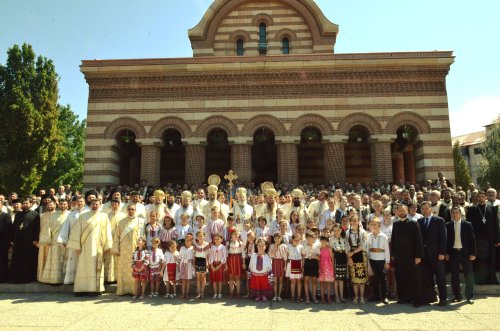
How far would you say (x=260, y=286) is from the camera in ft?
26.1

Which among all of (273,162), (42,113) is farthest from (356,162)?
(42,113)

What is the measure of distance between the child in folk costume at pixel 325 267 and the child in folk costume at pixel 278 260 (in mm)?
822

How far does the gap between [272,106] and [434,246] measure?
13008mm

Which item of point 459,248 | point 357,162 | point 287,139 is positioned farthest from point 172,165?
point 459,248

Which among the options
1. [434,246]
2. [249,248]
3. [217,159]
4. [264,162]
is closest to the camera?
[434,246]

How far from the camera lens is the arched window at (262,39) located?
82.2 feet

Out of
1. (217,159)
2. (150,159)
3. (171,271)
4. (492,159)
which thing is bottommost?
(171,271)

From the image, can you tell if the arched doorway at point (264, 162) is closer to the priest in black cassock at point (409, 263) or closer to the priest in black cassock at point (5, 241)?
the priest in black cassock at point (5, 241)

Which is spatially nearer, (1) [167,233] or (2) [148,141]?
(1) [167,233]

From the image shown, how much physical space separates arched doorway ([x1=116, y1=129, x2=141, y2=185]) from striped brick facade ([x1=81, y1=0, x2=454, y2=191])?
441mm

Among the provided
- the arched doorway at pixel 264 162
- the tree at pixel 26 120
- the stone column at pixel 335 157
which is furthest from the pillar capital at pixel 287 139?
the tree at pixel 26 120

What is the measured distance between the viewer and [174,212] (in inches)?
434

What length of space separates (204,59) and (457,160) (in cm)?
3756

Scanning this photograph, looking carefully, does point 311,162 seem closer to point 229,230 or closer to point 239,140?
point 239,140
